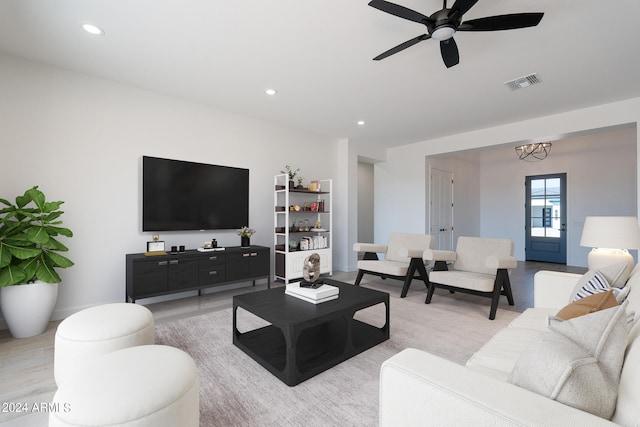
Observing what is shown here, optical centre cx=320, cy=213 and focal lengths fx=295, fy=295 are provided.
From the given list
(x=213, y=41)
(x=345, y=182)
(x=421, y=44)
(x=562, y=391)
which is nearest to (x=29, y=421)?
(x=562, y=391)

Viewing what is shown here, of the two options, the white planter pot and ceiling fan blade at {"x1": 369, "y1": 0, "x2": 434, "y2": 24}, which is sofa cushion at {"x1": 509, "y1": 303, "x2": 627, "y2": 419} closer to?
ceiling fan blade at {"x1": 369, "y1": 0, "x2": 434, "y2": 24}

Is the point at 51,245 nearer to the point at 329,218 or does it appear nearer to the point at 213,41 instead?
the point at 213,41

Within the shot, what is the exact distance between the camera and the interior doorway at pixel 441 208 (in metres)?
6.60

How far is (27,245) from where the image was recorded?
2.67m

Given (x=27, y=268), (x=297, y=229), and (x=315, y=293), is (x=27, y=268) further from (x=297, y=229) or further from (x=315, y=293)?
(x=297, y=229)

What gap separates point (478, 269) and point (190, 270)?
3564 mm

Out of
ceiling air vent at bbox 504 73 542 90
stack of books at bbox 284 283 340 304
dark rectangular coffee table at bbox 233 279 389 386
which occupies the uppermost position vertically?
ceiling air vent at bbox 504 73 542 90

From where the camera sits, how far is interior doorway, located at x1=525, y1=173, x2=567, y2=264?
6809mm

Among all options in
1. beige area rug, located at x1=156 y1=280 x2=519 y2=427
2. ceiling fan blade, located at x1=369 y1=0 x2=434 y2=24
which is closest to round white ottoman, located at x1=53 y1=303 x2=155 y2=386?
beige area rug, located at x1=156 y1=280 x2=519 y2=427

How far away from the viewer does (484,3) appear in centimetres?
219

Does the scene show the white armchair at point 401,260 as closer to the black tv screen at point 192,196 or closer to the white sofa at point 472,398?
the black tv screen at point 192,196

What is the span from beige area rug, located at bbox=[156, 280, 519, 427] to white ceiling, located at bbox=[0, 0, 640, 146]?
2.67 meters

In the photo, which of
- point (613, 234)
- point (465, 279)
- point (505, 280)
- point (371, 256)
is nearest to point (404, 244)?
point (371, 256)

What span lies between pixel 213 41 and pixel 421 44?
6.17ft
